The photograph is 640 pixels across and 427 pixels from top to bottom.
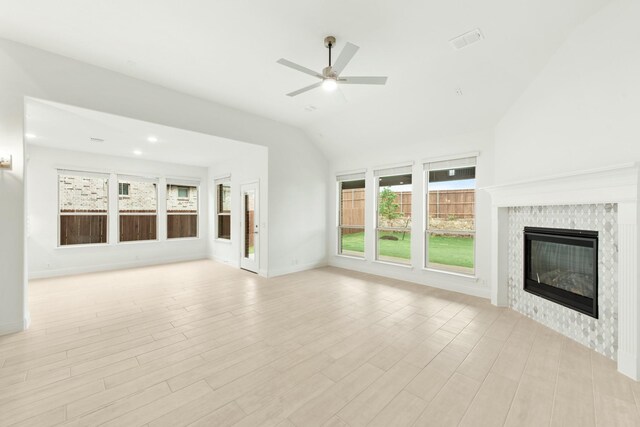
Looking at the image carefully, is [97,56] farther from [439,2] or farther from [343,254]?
[343,254]

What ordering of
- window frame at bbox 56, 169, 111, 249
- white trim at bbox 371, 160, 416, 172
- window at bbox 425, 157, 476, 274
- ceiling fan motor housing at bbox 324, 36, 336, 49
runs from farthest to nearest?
window frame at bbox 56, 169, 111, 249 < white trim at bbox 371, 160, 416, 172 < window at bbox 425, 157, 476, 274 < ceiling fan motor housing at bbox 324, 36, 336, 49

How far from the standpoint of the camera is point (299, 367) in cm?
237

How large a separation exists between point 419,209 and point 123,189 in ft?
23.0

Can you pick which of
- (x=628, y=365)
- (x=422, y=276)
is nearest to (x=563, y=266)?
(x=628, y=365)

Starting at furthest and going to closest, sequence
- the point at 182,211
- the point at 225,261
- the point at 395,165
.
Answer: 1. the point at 182,211
2. the point at 225,261
3. the point at 395,165

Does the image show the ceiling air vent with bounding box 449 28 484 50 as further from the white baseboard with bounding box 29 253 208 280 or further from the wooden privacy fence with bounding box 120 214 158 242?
the white baseboard with bounding box 29 253 208 280

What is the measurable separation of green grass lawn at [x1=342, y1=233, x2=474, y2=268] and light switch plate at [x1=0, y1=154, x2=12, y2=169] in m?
5.85

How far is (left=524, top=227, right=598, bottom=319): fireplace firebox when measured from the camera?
2768 millimetres

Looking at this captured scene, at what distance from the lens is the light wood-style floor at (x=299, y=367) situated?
1.82 meters

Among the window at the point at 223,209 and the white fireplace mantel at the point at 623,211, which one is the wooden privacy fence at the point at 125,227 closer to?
the window at the point at 223,209

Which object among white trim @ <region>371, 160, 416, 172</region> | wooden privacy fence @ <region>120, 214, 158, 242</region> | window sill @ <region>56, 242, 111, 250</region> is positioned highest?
white trim @ <region>371, 160, 416, 172</region>

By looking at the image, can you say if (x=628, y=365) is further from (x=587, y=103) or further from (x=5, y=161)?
(x=5, y=161)

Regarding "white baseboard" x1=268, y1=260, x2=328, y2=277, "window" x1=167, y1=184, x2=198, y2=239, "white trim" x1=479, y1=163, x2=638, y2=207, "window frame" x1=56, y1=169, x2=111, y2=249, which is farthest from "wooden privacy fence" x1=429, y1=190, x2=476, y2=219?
"window frame" x1=56, y1=169, x2=111, y2=249

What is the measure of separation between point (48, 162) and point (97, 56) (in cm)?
392
